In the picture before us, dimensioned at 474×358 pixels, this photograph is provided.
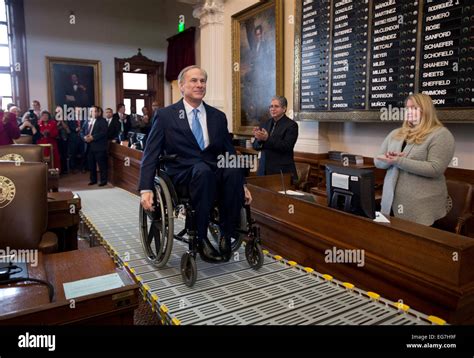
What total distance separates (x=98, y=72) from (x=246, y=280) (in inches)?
362

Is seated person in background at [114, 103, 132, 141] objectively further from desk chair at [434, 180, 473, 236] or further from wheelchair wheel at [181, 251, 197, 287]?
desk chair at [434, 180, 473, 236]

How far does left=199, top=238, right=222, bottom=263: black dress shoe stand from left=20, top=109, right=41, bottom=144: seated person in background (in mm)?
6857

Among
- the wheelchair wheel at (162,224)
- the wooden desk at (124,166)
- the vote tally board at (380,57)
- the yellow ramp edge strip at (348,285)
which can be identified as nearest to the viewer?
the yellow ramp edge strip at (348,285)

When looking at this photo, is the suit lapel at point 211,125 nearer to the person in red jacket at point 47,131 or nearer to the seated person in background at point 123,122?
the seated person in background at point 123,122

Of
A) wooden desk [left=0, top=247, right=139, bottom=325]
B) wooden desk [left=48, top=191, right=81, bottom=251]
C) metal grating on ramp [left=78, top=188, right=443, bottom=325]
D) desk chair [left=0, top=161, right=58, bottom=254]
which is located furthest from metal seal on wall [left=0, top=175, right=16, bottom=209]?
metal grating on ramp [left=78, top=188, right=443, bottom=325]

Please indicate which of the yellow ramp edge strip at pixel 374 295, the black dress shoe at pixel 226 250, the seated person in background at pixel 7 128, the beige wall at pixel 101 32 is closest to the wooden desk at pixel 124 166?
the seated person in background at pixel 7 128

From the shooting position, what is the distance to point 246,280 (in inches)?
A: 98.0

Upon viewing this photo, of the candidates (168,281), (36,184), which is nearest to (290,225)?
(168,281)

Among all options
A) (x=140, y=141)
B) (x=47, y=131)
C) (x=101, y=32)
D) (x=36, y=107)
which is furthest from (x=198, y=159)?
(x=101, y=32)

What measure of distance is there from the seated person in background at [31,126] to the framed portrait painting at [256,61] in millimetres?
4507

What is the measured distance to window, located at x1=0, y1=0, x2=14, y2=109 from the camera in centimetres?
930

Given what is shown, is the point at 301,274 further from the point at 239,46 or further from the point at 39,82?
the point at 39,82

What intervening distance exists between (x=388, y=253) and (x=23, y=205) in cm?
187

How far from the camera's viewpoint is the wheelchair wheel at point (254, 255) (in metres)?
2.63
